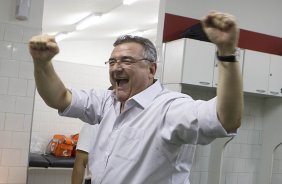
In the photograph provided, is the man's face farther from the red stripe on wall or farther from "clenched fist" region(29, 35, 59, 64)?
the red stripe on wall

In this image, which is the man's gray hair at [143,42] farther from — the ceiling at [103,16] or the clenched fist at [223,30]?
the ceiling at [103,16]

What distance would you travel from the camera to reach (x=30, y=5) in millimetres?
3490

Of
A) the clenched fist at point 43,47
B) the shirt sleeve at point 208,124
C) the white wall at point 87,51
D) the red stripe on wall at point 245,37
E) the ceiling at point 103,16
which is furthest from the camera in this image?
the white wall at point 87,51

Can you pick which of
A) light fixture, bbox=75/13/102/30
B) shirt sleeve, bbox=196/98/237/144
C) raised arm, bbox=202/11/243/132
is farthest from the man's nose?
light fixture, bbox=75/13/102/30

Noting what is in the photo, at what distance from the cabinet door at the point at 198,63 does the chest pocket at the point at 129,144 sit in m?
2.05

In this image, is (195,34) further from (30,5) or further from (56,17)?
(56,17)

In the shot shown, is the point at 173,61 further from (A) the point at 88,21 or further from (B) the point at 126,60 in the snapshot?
(A) the point at 88,21

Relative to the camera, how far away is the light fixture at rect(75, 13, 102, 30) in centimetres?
692

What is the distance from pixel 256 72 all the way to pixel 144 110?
107 inches

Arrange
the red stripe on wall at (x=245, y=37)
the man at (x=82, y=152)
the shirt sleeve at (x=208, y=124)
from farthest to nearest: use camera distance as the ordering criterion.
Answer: the red stripe on wall at (x=245, y=37) < the man at (x=82, y=152) < the shirt sleeve at (x=208, y=124)

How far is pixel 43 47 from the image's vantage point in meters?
1.46

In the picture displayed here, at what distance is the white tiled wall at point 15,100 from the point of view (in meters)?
3.44

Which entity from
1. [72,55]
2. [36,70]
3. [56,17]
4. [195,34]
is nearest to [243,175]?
[195,34]

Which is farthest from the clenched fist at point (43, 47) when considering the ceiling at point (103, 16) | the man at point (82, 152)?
the ceiling at point (103, 16)
